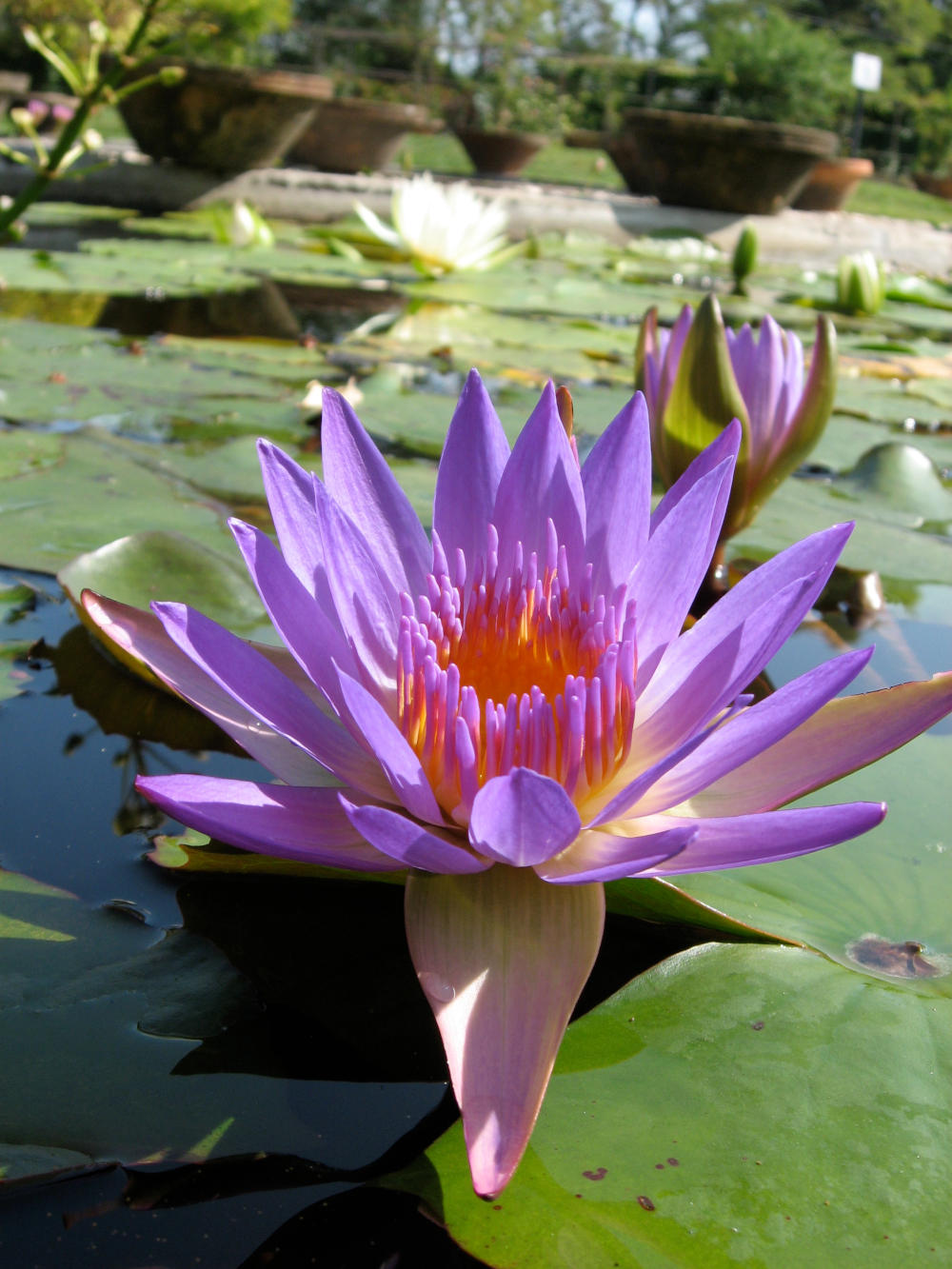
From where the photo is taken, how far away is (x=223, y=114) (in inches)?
205

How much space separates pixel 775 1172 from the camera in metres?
0.46

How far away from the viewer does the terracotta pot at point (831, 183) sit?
23.9 ft

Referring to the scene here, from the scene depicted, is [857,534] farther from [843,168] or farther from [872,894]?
[843,168]

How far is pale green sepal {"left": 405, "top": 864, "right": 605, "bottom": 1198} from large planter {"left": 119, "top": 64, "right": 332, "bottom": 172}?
5.32m

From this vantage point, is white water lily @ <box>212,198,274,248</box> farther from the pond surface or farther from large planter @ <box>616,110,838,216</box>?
the pond surface

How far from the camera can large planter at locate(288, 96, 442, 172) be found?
659 centimetres

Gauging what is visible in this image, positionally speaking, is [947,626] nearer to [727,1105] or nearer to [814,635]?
[814,635]

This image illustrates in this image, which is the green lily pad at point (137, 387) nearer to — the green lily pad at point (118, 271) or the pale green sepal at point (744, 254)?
the green lily pad at point (118, 271)

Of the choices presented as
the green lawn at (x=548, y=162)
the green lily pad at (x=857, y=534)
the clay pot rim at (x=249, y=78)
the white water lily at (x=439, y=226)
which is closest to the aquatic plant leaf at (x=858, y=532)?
the green lily pad at (x=857, y=534)

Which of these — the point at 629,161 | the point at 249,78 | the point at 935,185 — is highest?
the point at 249,78

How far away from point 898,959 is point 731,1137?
0.19 meters

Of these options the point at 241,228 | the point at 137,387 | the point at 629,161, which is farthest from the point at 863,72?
the point at 137,387

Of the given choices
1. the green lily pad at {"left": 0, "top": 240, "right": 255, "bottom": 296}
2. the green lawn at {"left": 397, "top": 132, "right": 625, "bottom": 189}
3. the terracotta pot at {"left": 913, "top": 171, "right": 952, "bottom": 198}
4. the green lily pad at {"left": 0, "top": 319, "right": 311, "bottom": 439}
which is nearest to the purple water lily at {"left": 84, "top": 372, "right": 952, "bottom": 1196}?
the green lily pad at {"left": 0, "top": 319, "right": 311, "bottom": 439}

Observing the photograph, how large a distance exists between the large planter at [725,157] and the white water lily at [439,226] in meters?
2.85
